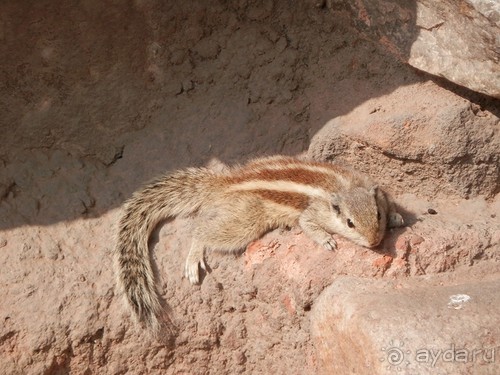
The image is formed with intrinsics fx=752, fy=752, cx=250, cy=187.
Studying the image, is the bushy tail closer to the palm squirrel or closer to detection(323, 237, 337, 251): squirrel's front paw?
the palm squirrel

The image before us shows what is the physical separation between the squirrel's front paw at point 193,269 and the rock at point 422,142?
1.28 meters

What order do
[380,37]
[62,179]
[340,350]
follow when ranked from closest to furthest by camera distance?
[340,350]
[380,37]
[62,179]

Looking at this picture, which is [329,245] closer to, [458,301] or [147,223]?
Answer: [458,301]

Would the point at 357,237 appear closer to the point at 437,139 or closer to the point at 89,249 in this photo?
the point at 437,139

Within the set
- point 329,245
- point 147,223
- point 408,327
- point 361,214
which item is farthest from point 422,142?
point 147,223

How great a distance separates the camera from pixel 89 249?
552cm

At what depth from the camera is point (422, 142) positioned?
5312 mm

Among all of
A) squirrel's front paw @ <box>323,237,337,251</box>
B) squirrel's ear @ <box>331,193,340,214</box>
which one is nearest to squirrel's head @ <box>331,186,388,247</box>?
squirrel's ear @ <box>331,193,340,214</box>

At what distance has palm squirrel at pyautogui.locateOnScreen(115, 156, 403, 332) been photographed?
5199 mm

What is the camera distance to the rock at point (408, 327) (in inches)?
164

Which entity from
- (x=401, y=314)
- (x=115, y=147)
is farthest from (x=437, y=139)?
(x=115, y=147)

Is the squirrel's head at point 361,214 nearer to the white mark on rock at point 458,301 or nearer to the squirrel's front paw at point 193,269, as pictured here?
the white mark on rock at point 458,301

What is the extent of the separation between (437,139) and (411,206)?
0.55 metres

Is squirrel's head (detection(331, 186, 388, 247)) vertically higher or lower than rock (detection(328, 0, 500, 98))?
lower
